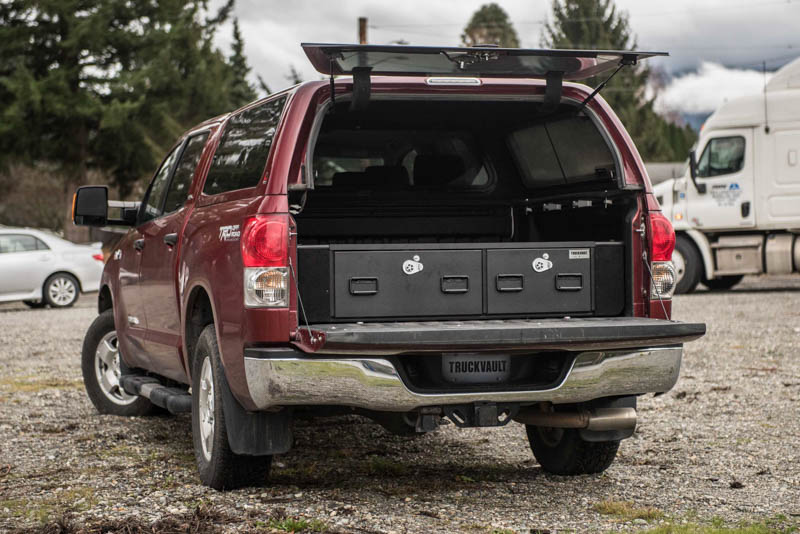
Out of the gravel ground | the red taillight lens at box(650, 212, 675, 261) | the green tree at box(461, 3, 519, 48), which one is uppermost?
the green tree at box(461, 3, 519, 48)

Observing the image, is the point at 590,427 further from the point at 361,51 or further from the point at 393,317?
the point at 361,51

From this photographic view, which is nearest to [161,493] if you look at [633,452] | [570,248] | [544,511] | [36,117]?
[544,511]

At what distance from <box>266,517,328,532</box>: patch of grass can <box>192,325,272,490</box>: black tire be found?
57 cm

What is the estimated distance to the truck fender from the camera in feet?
63.0

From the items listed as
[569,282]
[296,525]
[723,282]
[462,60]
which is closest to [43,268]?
[723,282]

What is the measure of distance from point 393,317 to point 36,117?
31.8m

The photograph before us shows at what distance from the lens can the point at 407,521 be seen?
477 cm

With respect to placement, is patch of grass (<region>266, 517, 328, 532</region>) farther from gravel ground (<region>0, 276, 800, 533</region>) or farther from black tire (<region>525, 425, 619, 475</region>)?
black tire (<region>525, 425, 619, 475</region>)

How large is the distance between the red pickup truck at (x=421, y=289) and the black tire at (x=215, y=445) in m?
0.01

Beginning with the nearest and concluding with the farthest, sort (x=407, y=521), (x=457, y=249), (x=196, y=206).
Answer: (x=407, y=521)
(x=457, y=249)
(x=196, y=206)

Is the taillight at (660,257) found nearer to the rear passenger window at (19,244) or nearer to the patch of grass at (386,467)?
the patch of grass at (386,467)

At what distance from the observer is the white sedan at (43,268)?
18953 millimetres

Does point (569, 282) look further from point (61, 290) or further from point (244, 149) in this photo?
point (61, 290)

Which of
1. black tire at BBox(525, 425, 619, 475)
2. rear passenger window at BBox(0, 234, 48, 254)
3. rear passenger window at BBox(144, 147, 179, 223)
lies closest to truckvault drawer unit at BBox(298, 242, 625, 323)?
black tire at BBox(525, 425, 619, 475)
